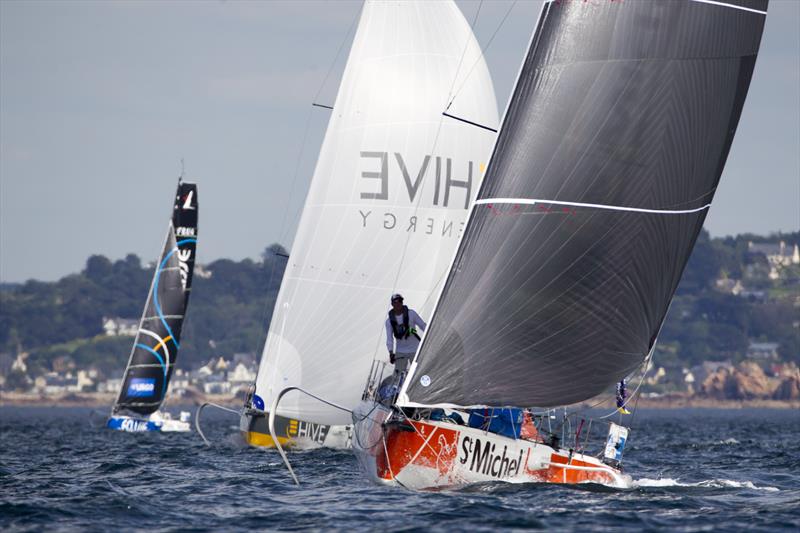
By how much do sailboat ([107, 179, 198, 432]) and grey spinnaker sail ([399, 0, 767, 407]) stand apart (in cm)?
2803

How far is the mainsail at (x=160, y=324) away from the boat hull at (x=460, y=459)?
27.6 metres

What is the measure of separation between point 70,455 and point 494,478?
13425 mm

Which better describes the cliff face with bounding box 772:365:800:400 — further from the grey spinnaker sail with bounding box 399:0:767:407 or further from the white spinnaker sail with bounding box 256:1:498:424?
the grey spinnaker sail with bounding box 399:0:767:407

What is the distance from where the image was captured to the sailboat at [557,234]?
→ 15.2 metres

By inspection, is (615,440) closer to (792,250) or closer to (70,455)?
(70,455)

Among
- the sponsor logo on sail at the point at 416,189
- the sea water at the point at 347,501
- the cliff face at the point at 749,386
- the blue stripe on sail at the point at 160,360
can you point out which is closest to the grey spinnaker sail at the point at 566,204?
the sea water at the point at 347,501

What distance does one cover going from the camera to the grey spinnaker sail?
1517 centimetres

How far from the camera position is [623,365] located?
15844 millimetres

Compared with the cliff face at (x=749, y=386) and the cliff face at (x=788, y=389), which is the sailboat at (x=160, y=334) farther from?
the cliff face at (x=788, y=389)

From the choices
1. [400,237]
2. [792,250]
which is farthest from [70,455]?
[792,250]

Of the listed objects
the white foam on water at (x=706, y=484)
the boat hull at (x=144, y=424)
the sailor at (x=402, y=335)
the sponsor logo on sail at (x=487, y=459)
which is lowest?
the white foam on water at (x=706, y=484)

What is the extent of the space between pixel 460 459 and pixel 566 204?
3.09 meters

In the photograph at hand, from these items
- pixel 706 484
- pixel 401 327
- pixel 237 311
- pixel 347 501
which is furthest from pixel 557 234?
pixel 237 311

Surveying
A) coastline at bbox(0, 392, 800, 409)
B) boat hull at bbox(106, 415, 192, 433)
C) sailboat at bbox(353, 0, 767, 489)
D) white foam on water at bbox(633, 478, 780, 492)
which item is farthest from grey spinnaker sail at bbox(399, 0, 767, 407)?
coastline at bbox(0, 392, 800, 409)
